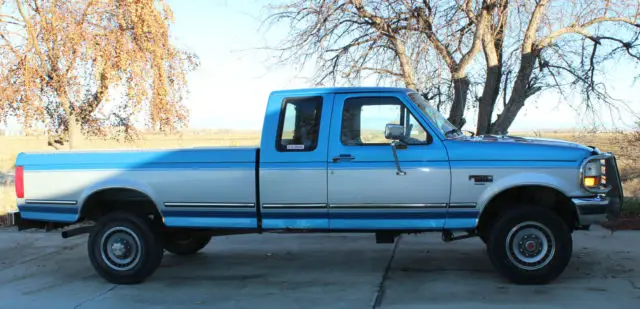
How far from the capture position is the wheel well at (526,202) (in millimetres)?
6371

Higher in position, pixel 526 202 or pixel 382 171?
pixel 382 171

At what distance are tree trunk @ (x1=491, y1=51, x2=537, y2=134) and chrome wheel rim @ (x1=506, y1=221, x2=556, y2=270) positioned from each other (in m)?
5.05

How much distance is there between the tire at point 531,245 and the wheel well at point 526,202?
0.67ft

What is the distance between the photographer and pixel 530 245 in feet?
20.5

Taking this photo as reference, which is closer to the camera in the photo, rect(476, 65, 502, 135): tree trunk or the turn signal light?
the turn signal light

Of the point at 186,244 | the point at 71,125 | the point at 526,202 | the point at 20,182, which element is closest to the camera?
the point at 526,202

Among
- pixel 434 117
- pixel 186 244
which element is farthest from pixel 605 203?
pixel 186 244

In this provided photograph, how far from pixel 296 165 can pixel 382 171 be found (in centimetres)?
89

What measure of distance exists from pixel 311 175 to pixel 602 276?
3.26 metres

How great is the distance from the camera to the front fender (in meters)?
6.03

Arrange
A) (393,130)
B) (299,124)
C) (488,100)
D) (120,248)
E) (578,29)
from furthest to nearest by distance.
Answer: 1. (488,100)
2. (578,29)
3. (120,248)
4. (299,124)
5. (393,130)

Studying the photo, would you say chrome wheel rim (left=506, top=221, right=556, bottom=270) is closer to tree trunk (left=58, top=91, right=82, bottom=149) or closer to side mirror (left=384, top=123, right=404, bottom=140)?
side mirror (left=384, top=123, right=404, bottom=140)

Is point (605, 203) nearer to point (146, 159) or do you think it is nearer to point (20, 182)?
point (146, 159)

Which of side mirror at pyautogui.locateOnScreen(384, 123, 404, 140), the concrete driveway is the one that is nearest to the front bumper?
the concrete driveway
